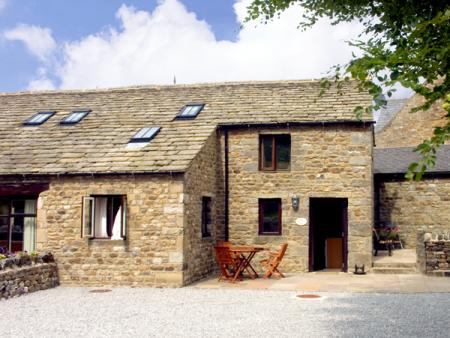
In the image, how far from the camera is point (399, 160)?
24.1 m

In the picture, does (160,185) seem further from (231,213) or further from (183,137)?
(231,213)

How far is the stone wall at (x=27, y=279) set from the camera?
12.7 metres

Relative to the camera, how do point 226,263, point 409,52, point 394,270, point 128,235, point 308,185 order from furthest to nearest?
point 308,185, point 394,270, point 226,263, point 128,235, point 409,52

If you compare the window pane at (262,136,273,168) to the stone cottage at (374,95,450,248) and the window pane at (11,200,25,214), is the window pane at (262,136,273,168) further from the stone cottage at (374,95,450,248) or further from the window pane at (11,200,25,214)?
the window pane at (11,200,25,214)

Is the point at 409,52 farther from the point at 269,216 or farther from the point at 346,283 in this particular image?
the point at 269,216

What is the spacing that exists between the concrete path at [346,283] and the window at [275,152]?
346cm

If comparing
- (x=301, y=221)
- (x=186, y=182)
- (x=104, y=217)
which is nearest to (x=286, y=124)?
(x=301, y=221)

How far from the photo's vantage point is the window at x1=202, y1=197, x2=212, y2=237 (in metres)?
16.8

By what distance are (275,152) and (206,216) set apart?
296 cm

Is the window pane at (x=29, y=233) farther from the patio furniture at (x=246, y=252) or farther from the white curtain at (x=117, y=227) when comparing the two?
the patio furniture at (x=246, y=252)

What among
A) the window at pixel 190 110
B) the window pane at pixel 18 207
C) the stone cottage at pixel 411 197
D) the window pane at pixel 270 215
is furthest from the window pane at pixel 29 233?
the stone cottage at pixel 411 197

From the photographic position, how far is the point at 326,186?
56.0ft

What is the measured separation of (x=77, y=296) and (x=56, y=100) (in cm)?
1085

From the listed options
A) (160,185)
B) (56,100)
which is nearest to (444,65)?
(160,185)
